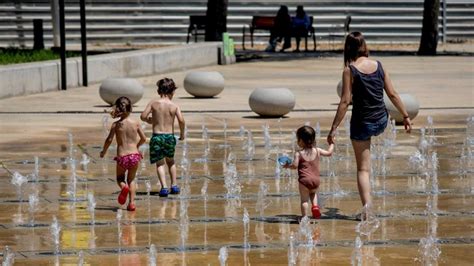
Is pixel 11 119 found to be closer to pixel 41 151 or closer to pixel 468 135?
pixel 41 151

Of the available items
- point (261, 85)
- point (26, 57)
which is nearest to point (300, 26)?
point (261, 85)

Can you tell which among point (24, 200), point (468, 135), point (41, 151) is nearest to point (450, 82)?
point (468, 135)

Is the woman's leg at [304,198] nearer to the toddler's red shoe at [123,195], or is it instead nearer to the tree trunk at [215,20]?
the toddler's red shoe at [123,195]

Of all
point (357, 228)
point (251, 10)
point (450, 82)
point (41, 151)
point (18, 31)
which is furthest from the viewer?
point (251, 10)

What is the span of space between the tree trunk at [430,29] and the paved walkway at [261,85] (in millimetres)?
4188

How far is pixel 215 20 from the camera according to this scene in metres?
37.2

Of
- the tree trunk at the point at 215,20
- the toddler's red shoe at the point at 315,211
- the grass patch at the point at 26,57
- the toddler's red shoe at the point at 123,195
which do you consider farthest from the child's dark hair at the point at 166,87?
the tree trunk at the point at 215,20

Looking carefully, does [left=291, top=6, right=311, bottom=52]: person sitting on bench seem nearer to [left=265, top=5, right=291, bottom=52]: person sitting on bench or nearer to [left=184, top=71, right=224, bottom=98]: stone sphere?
[left=265, top=5, right=291, bottom=52]: person sitting on bench

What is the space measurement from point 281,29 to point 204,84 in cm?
1696

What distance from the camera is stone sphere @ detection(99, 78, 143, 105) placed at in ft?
72.5

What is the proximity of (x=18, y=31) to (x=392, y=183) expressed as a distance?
30384 millimetres

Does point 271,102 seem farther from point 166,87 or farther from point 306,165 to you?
point 306,165

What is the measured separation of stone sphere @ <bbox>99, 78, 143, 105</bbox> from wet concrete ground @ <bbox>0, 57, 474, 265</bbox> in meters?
0.48

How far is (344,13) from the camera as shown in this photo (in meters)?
46.1
